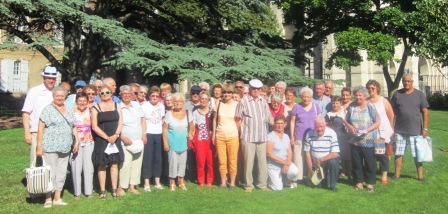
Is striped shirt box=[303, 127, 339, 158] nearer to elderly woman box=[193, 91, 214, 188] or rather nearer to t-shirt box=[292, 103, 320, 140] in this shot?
t-shirt box=[292, 103, 320, 140]

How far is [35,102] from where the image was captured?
687 centimetres

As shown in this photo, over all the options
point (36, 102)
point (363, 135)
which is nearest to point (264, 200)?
point (363, 135)

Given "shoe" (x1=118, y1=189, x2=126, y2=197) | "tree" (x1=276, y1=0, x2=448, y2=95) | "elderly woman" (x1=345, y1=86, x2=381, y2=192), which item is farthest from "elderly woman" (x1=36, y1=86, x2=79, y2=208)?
"tree" (x1=276, y1=0, x2=448, y2=95)

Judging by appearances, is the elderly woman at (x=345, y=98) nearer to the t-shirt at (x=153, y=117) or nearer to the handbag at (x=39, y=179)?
the t-shirt at (x=153, y=117)

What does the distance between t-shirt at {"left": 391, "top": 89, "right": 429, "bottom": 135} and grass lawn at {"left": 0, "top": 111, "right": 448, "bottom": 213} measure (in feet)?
3.12

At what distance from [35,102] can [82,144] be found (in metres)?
0.91

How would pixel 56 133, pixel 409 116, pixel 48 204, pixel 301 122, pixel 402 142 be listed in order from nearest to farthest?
pixel 56 133
pixel 48 204
pixel 301 122
pixel 409 116
pixel 402 142

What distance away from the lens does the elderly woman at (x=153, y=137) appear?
783 cm

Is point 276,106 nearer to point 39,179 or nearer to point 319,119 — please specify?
point 319,119

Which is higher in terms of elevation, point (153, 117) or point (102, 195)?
point (153, 117)

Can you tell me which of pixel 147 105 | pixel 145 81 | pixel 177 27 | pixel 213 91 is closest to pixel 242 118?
pixel 213 91

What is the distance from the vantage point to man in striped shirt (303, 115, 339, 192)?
7.80 meters

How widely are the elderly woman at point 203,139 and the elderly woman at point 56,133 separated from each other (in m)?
2.15

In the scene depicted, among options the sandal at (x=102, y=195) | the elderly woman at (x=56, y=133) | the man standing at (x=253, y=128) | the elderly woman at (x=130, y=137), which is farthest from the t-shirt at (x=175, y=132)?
the elderly woman at (x=56, y=133)
